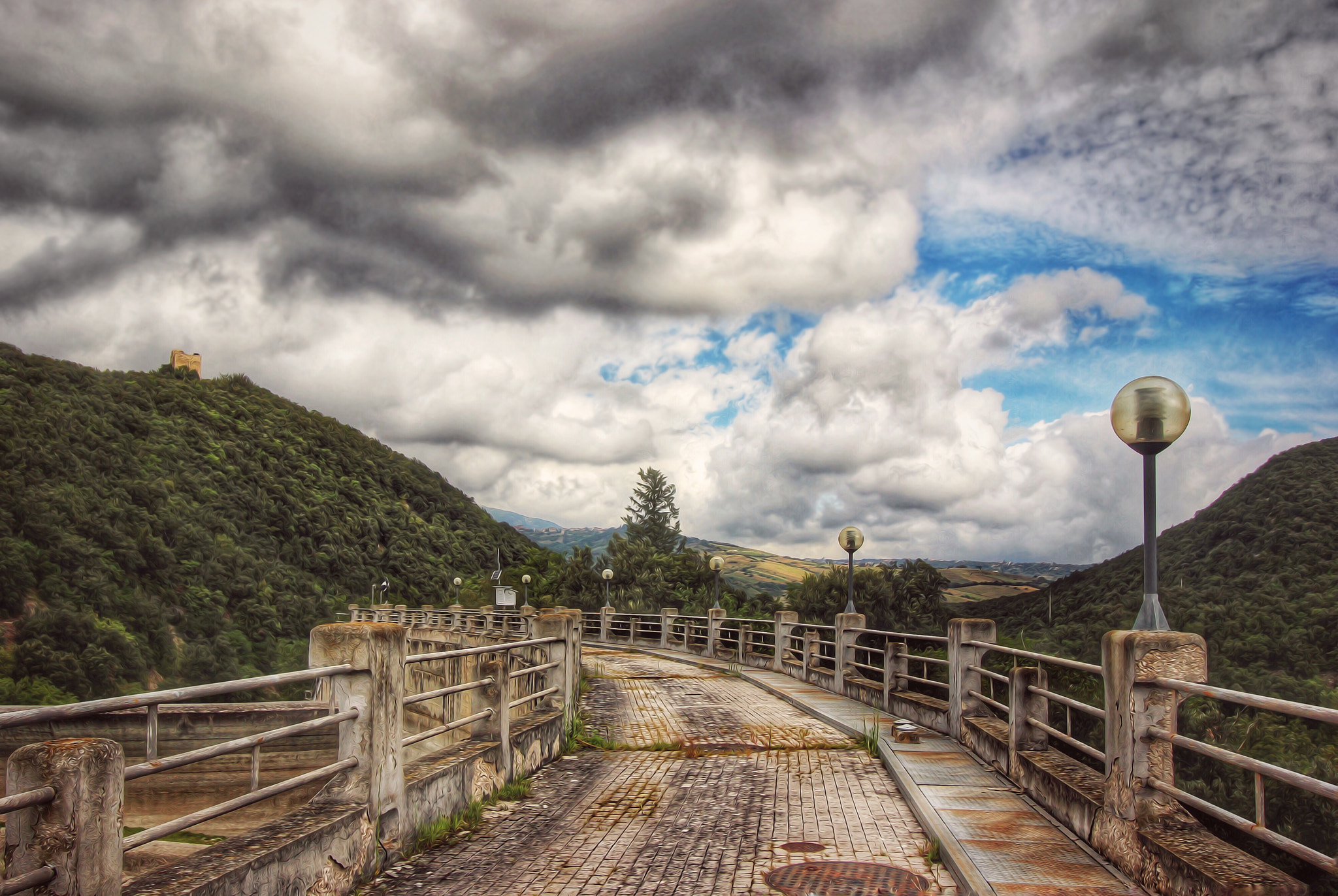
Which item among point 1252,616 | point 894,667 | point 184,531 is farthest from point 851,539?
point 184,531

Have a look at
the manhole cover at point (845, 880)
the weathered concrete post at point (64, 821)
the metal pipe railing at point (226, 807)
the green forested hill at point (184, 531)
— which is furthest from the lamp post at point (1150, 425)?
the green forested hill at point (184, 531)

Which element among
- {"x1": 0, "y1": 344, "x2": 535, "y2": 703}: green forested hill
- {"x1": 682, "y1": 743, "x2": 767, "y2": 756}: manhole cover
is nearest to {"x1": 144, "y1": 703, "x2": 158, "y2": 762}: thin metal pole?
{"x1": 682, "y1": 743, "x2": 767, "y2": 756}: manhole cover

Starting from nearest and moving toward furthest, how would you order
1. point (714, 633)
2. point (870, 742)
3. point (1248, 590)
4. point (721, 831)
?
point (721, 831) → point (870, 742) → point (714, 633) → point (1248, 590)

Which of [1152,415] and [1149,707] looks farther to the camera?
[1152,415]

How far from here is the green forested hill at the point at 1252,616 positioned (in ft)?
53.3

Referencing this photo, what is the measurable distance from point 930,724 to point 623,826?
5978mm

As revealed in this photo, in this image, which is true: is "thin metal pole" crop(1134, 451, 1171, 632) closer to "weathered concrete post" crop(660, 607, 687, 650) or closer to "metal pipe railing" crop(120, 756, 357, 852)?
"metal pipe railing" crop(120, 756, 357, 852)

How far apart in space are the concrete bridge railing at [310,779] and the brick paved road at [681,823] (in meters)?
0.38

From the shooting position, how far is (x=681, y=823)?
6.82 meters

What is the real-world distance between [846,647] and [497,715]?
9276 millimetres

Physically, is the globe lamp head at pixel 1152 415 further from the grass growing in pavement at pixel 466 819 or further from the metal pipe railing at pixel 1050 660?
the grass growing in pavement at pixel 466 819

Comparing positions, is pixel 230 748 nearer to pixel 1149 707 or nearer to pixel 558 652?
pixel 1149 707

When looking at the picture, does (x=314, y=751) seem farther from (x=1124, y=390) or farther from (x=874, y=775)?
(x=1124, y=390)

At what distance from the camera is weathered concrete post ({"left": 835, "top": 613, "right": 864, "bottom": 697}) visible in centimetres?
1560
